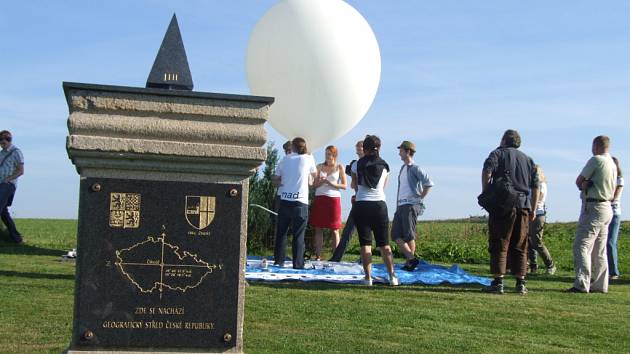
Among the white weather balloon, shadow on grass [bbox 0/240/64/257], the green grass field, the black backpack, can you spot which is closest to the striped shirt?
shadow on grass [bbox 0/240/64/257]

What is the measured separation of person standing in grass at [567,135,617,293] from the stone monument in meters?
6.71

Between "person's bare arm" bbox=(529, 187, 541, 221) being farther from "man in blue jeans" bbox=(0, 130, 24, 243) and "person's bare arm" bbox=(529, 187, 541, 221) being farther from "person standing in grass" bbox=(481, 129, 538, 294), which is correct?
"man in blue jeans" bbox=(0, 130, 24, 243)

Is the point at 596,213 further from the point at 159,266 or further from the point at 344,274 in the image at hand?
the point at 159,266

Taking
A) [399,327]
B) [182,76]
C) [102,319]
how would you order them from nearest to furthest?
[102,319] < [182,76] < [399,327]

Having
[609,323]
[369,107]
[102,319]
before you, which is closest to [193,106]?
[102,319]

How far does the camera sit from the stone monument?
12.9ft

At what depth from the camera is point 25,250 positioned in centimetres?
1297

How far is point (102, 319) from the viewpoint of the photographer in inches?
155

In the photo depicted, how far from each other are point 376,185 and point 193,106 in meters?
Answer: 5.76

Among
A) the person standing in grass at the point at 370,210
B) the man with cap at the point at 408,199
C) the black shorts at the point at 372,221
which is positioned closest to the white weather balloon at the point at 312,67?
the man with cap at the point at 408,199

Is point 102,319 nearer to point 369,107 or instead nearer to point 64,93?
point 64,93

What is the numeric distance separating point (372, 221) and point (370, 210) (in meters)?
0.13

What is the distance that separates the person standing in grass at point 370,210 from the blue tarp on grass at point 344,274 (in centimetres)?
56

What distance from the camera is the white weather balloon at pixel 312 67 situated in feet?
40.5
